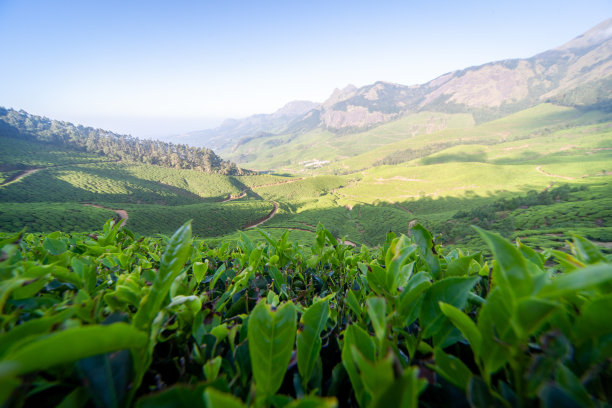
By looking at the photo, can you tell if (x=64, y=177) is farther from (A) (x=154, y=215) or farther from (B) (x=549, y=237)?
(B) (x=549, y=237)

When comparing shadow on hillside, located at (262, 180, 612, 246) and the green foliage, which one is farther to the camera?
shadow on hillside, located at (262, 180, 612, 246)

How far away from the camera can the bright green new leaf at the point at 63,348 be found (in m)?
0.32

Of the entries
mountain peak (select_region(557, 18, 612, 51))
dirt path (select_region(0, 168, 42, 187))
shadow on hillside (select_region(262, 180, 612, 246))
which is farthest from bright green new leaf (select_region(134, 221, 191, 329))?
mountain peak (select_region(557, 18, 612, 51))

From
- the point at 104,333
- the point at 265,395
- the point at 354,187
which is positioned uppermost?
the point at 104,333

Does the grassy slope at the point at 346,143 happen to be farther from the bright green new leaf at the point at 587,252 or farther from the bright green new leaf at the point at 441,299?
the bright green new leaf at the point at 441,299

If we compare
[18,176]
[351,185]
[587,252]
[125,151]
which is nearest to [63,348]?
[587,252]

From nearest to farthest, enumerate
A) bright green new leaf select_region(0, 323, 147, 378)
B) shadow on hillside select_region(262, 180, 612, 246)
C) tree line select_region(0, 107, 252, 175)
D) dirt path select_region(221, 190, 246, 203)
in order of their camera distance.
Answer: bright green new leaf select_region(0, 323, 147, 378)
shadow on hillside select_region(262, 180, 612, 246)
dirt path select_region(221, 190, 246, 203)
tree line select_region(0, 107, 252, 175)

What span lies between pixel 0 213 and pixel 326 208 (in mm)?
43246

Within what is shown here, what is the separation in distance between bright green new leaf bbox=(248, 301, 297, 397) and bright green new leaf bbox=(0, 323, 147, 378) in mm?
299

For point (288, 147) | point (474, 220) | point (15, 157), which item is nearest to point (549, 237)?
point (474, 220)

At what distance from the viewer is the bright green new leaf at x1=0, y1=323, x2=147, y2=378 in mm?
321

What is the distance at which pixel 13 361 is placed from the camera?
0.32m

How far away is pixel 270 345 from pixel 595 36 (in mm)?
323416

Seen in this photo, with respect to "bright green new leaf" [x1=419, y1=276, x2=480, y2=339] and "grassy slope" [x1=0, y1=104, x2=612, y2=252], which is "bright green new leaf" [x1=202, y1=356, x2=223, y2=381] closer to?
"bright green new leaf" [x1=419, y1=276, x2=480, y2=339]
